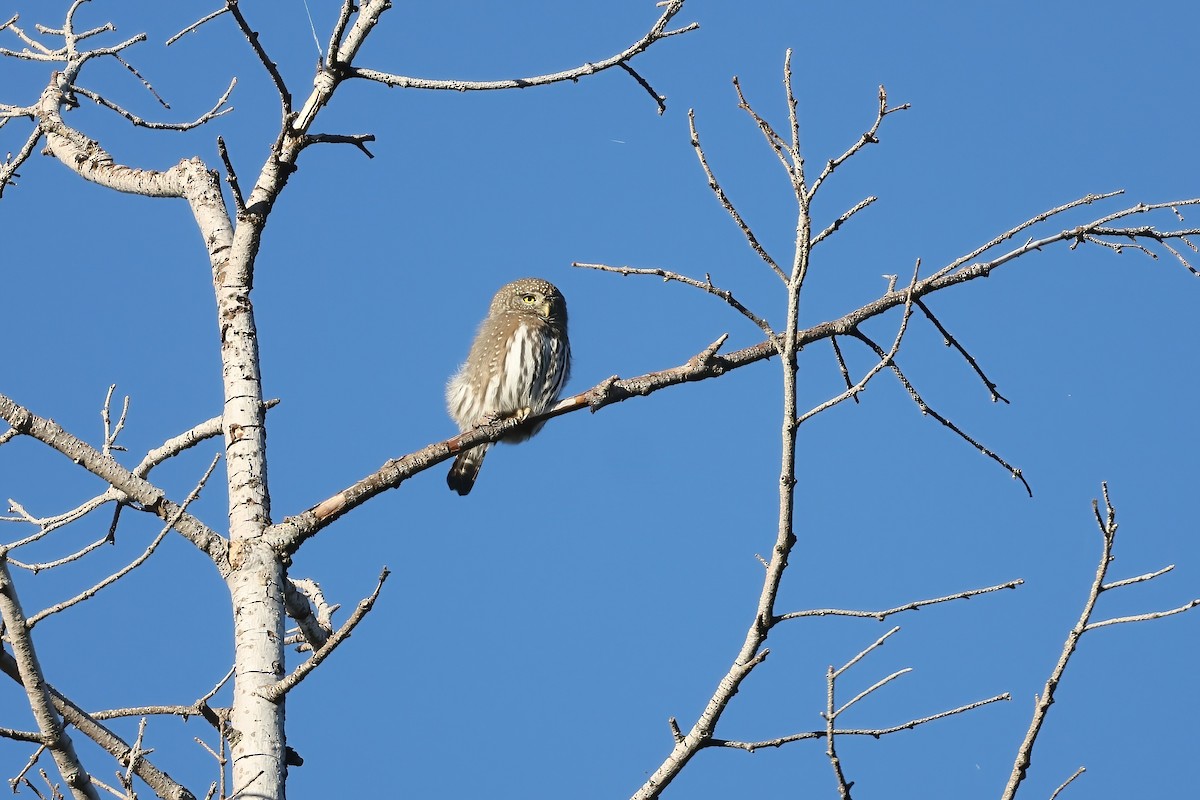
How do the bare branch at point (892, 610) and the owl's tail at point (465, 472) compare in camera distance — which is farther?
the owl's tail at point (465, 472)

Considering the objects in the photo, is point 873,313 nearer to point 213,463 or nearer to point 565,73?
point 565,73

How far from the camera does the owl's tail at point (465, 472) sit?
7223 millimetres

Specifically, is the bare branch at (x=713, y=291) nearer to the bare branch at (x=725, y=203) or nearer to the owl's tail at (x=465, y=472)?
the bare branch at (x=725, y=203)

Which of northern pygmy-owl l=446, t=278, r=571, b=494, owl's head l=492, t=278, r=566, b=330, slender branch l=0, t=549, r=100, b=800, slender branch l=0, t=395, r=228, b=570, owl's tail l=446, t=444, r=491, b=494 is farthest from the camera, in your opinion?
owl's head l=492, t=278, r=566, b=330

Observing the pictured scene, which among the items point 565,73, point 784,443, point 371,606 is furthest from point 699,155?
point 371,606

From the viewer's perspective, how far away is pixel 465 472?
23.8 feet

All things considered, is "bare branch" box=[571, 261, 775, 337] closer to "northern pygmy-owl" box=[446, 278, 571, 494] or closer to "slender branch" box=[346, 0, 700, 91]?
"slender branch" box=[346, 0, 700, 91]

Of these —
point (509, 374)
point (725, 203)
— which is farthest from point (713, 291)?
point (509, 374)

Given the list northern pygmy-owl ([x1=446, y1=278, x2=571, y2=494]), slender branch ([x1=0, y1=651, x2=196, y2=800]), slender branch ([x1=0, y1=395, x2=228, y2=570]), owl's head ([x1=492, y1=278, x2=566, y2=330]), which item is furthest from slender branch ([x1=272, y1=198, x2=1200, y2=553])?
owl's head ([x1=492, y1=278, x2=566, y2=330])

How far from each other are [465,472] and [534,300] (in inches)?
47.3

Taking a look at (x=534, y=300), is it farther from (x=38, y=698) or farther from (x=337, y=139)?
(x=38, y=698)

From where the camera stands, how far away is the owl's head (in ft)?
25.2

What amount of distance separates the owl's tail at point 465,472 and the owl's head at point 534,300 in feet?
3.14

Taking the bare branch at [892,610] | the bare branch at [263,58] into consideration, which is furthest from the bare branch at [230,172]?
the bare branch at [892,610]
